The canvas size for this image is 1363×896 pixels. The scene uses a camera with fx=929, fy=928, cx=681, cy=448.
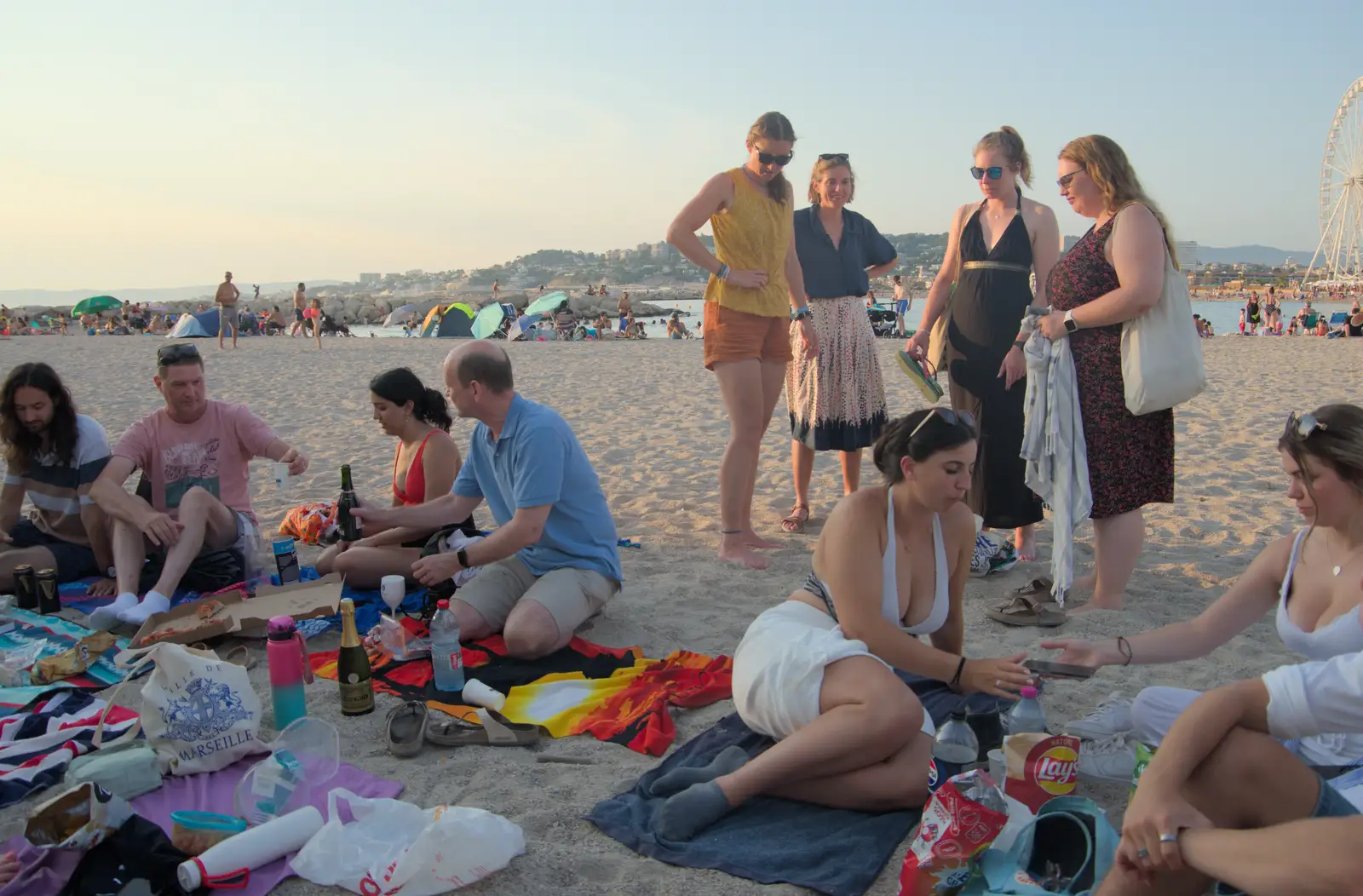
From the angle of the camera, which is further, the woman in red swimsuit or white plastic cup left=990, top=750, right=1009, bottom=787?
the woman in red swimsuit

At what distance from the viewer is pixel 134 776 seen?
8.76 ft

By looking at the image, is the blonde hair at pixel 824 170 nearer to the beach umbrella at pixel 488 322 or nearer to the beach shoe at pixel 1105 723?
the beach shoe at pixel 1105 723

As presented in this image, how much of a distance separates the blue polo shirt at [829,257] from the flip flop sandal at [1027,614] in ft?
6.61

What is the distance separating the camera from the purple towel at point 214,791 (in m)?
2.61

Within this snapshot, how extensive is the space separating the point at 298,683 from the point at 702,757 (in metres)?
1.35

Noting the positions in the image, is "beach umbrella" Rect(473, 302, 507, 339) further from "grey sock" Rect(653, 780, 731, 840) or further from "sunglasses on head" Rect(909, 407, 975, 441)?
"grey sock" Rect(653, 780, 731, 840)

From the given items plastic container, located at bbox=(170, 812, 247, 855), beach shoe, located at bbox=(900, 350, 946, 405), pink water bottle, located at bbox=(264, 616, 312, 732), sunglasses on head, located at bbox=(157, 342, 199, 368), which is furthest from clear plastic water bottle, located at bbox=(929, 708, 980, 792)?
sunglasses on head, located at bbox=(157, 342, 199, 368)

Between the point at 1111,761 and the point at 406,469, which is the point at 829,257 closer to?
the point at 406,469

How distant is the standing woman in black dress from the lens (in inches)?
170

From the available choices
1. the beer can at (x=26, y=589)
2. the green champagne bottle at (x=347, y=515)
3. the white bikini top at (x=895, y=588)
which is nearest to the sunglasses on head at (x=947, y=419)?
the white bikini top at (x=895, y=588)

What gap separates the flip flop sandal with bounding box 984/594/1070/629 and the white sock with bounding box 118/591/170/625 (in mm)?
3555

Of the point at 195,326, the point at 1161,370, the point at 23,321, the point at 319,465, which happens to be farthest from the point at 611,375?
the point at 23,321

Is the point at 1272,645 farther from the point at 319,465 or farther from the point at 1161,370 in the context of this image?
the point at 319,465

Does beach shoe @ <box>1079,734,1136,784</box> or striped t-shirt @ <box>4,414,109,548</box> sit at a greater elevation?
striped t-shirt @ <box>4,414,109,548</box>
